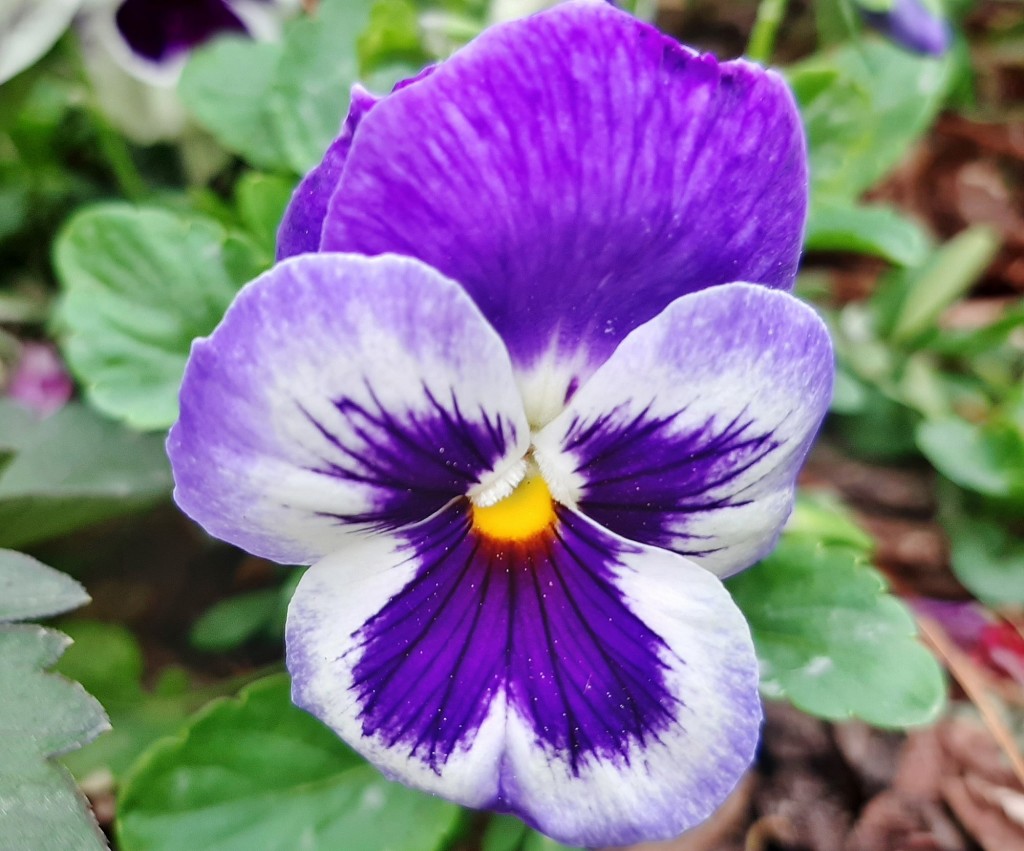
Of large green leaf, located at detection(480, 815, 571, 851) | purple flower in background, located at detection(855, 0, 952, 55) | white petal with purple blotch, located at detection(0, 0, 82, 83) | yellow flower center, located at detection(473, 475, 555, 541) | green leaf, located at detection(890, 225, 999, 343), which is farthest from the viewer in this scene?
green leaf, located at detection(890, 225, 999, 343)

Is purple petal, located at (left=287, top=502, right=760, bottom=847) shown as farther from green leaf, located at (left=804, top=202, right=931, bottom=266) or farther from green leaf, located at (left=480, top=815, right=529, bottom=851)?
green leaf, located at (left=804, top=202, right=931, bottom=266)

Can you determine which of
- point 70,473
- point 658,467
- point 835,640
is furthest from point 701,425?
point 70,473

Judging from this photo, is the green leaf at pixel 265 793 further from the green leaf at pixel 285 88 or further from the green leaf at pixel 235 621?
the green leaf at pixel 285 88

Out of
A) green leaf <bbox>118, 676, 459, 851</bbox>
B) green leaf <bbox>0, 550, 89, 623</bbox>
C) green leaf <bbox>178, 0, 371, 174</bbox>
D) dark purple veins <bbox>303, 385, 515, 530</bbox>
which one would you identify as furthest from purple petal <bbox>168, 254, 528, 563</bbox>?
green leaf <bbox>178, 0, 371, 174</bbox>

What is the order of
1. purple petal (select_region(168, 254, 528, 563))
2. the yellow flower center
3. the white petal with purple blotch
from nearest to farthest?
purple petal (select_region(168, 254, 528, 563)) → the yellow flower center → the white petal with purple blotch

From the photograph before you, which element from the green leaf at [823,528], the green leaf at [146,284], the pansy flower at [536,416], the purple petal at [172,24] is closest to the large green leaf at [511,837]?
the pansy flower at [536,416]

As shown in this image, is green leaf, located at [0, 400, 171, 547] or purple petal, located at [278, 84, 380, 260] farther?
green leaf, located at [0, 400, 171, 547]
